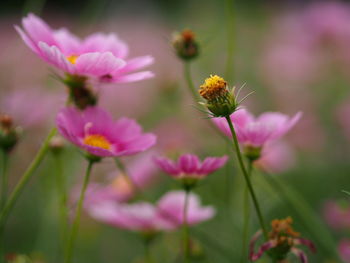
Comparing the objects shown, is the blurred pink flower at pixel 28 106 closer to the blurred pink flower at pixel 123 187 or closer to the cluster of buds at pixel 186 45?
the blurred pink flower at pixel 123 187

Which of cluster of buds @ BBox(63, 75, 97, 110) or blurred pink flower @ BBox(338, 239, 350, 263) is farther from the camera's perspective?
blurred pink flower @ BBox(338, 239, 350, 263)

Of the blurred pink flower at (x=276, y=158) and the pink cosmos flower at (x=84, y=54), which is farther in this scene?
the blurred pink flower at (x=276, y=158)

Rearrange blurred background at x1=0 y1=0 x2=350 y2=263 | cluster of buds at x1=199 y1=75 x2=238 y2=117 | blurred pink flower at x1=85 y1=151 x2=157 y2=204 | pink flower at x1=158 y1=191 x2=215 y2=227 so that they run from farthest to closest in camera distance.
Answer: blurred background at x1=0 y1=0 x2=350 y2=263 → blurred pink flower at x1=85 y1=151 x2=157 y2=204 → pink flower at x1=158 y1=191 x2=215 y2=227 → cluster of buds at x1=199 y1=75 x2=238 y2=117

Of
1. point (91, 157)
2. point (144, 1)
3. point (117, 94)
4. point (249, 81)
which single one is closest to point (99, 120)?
point (91, 157)

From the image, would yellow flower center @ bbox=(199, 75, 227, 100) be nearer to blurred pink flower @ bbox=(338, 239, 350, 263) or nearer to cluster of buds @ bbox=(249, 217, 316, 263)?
cluster of buds @ bbox=(249, 217, 316, 263)

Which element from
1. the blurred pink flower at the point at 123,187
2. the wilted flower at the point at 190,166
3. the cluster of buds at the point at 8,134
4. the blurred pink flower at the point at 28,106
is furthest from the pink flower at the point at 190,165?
the blurred pink flower at the point at 28,106

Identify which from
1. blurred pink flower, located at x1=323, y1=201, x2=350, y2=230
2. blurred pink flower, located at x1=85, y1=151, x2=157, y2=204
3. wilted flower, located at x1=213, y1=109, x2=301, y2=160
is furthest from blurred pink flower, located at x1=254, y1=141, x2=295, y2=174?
wilted flower, located at x1=213, y1=109, x2=301, y2=160
